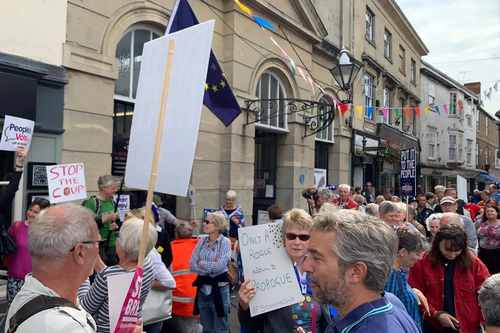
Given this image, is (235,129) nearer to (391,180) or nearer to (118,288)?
(118,288)

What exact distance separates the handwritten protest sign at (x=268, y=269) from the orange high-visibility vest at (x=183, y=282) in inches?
88.1

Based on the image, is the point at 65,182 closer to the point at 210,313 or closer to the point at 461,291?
the point at 210,313

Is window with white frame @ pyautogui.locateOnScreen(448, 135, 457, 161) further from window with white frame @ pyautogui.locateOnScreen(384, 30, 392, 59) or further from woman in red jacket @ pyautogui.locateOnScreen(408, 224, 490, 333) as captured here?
woman in red jacket @ pyautogui.locateOnScreen(408, 224, 490, 333)

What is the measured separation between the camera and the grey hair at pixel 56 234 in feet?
5.75

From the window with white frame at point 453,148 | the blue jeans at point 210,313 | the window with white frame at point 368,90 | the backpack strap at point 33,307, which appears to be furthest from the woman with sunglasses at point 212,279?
the window with white frame at point 453,148

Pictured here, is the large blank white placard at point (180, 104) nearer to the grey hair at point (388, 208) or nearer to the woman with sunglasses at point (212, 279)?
the woman with sunglasses at point (212, 279)

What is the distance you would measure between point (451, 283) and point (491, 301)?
5.36ft

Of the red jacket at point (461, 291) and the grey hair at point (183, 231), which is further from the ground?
the grey hair at point (183, 231)

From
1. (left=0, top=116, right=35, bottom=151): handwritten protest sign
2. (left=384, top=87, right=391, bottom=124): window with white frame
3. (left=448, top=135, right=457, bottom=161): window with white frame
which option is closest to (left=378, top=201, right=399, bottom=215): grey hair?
(left=0, top=116, right=35, bottom=151): handwritten protest sign

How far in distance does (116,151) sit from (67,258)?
18.9 feet

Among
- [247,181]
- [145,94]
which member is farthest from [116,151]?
[145,94]

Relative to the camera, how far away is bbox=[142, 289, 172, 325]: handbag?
3646 millimetres

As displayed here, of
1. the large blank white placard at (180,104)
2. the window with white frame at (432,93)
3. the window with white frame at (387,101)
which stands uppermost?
the window with white frame at (432,93)

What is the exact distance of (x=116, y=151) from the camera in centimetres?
725
